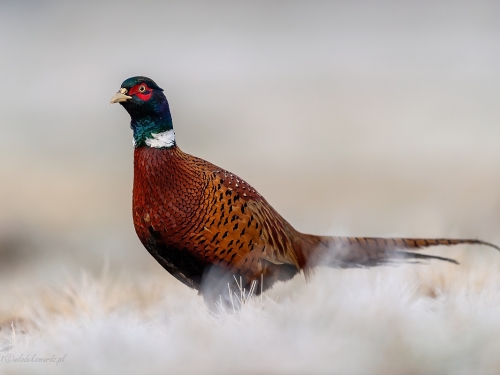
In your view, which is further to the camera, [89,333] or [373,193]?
[373,193]

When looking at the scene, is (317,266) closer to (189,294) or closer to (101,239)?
(189,294)

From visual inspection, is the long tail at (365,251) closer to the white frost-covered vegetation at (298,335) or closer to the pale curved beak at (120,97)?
the white frost-covered vegetation at (298,335)

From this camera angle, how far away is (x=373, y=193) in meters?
14.8

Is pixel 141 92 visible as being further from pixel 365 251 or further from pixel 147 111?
pixel 365 251

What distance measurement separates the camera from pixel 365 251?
607 centimetres

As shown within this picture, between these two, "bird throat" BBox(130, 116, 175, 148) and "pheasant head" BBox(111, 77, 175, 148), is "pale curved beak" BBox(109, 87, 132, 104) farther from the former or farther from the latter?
"bird throat" BBox(130, 116, 175, 148)

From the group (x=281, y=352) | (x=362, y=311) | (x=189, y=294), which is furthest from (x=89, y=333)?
(x=189, y=294)

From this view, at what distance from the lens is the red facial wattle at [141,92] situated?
564 centimetres

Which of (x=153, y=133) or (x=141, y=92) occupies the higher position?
(x=141, y=92)

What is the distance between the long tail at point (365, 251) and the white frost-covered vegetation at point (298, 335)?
0.64 m

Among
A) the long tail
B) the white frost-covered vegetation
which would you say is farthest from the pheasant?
the white frost-covered vegetation

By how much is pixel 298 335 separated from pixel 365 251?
7.12 ft

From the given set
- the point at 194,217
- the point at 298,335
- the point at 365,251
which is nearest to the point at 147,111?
the point at 194,217

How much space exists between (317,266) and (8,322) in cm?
223
